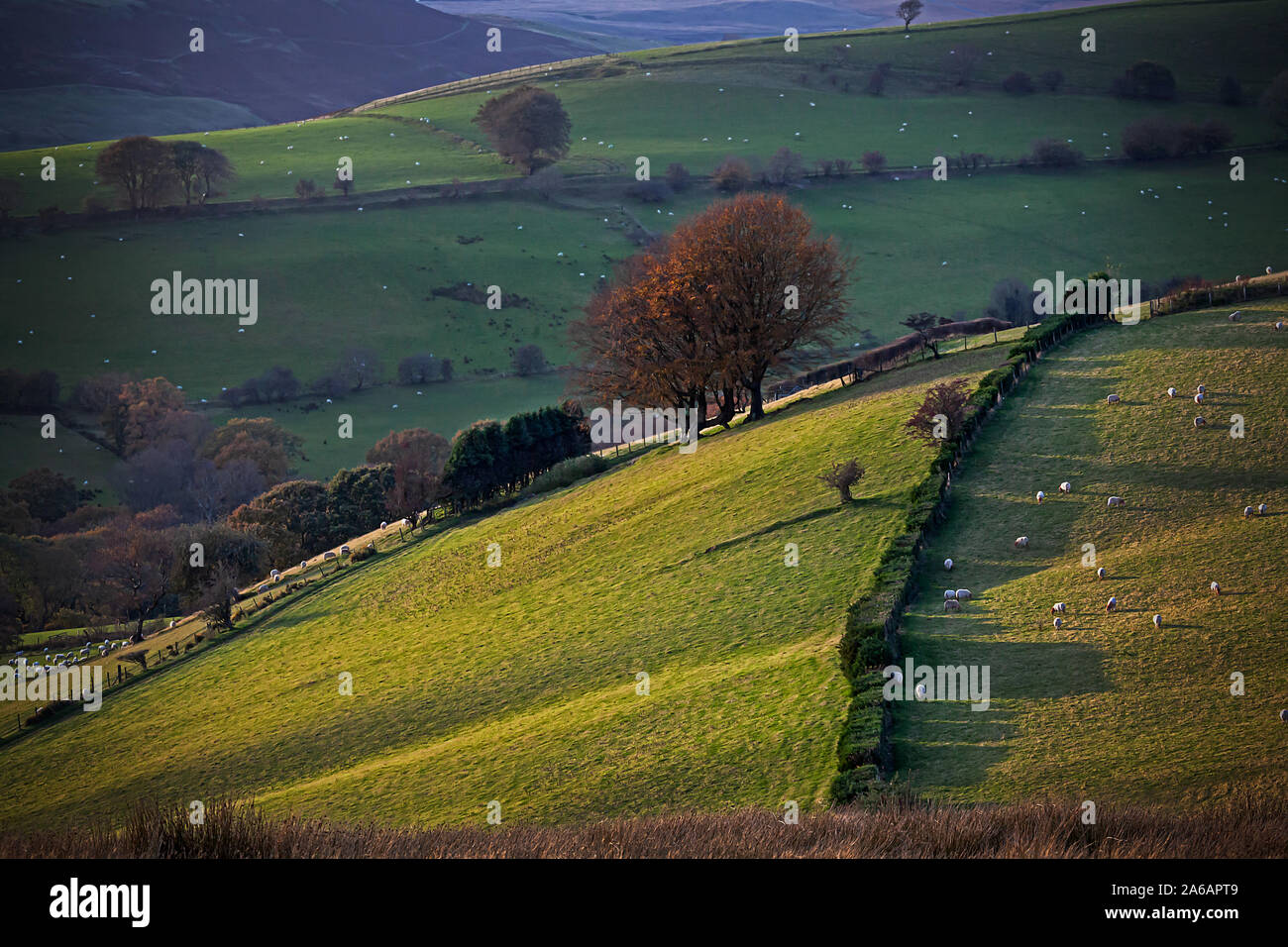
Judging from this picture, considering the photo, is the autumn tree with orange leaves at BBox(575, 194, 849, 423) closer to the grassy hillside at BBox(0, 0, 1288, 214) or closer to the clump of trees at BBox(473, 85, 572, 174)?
the grassy hillside at BBox(0, 0, 1288, 214)

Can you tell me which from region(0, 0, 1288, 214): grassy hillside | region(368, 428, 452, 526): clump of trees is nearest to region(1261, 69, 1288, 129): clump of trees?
region(0, 0, 1288, 214): grassy hillside

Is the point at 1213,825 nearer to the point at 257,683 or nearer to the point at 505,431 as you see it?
the point at 257,683

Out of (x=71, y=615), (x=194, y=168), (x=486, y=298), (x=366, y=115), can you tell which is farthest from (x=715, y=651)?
(x=366, y=115)

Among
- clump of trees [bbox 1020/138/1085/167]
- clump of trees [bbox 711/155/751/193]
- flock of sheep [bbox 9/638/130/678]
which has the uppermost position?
clump of trees [bbox 1020/138/1085/167]

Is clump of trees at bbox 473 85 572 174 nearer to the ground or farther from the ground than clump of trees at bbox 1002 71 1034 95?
nearer to the ground

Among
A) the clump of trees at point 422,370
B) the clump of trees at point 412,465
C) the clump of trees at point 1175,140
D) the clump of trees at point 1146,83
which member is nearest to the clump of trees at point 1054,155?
the clump of trees at point 1175,140

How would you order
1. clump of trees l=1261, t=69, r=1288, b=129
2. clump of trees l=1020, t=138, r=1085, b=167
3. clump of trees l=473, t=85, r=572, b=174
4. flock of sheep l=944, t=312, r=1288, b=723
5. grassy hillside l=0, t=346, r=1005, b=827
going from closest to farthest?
1. grassy hillside l=0, t=346, r=1005, b=827
2. flock of sheep l=944, t=312, r=1288, b=723
3. clump of trees l=1261, t=69, r=1288, b=129
4. clump of trees l=1020, t=138, r=1085, b=167
5. clump of trees l=473, t=85, r=572, b=174

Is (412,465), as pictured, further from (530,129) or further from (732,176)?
(530,129)
